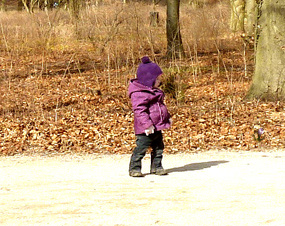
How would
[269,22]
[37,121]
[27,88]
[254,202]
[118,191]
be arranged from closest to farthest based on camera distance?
[254,202] < [118,191] < [37,121] < [269,22] < [27,88]

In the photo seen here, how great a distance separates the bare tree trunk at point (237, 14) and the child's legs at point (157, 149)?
46.2 feet

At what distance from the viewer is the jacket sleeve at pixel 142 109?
588cm

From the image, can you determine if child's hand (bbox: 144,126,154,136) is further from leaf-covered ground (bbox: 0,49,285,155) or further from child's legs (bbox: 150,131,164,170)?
leaf-covered ground (bbox: 0,49,285,155)

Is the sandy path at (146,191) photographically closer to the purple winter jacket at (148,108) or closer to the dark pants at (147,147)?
the dark pants at (147,147)

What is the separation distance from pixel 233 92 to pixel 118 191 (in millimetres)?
6581

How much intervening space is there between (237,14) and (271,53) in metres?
10.7

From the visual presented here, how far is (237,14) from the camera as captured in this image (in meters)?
20.7

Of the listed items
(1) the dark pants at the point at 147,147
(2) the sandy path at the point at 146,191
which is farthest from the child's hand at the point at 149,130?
(2) the sandy path at the point at 146,191

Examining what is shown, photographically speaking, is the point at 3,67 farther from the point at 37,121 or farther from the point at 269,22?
the point at 269,22

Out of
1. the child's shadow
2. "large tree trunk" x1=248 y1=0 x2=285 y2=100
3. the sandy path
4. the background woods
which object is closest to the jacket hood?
the sandy path

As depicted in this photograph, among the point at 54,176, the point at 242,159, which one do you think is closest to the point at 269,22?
the point at 242,159

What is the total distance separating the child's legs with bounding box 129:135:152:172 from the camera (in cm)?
607

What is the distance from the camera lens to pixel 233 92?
38.1 ft

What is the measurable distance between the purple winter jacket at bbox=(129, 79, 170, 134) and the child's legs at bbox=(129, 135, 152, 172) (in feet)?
0.41
